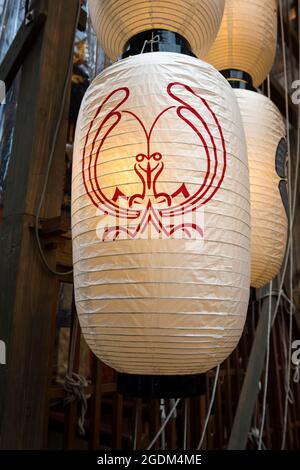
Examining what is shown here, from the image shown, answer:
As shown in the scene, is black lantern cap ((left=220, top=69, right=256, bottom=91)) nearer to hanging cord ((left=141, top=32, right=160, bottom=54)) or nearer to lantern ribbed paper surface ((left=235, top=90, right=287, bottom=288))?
lantern ribbed paper surface ((left=235, top=90, right=287, bottom=288))

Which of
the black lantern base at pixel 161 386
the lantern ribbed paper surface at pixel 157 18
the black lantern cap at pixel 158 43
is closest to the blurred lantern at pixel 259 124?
the lantern ribbed paper surface at pixel 157 18

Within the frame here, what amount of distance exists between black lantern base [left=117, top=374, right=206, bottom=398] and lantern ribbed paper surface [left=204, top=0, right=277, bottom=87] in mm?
1069

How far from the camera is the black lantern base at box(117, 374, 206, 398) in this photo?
2.33ft

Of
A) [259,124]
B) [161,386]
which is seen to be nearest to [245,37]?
[259,124]

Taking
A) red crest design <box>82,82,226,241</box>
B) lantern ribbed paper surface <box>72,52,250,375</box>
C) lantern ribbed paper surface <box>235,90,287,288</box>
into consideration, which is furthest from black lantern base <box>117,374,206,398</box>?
lantern ribbed paper surface <box>235,90,287,288</box>

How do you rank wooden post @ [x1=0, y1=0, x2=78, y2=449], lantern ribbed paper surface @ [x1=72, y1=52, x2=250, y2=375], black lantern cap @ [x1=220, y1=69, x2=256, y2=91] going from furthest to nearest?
black lantern cap @ [x1=220, y1=69, x2=256, y2=91], wooden post @ [x1=0, y1=0, x2=78, y2=449], lantern ribbed paper surface @ [x1=72, y1=52, x2=250, y2=375]

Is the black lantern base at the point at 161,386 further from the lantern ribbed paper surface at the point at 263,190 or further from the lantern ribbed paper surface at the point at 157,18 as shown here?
the lantern ribbed paper surface at the point at 157,18

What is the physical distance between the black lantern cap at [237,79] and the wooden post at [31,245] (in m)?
0.62

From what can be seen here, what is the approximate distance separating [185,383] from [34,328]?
63cm

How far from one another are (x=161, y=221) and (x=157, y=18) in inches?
21.2

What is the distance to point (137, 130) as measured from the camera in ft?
2.36

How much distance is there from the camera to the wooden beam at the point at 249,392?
189cm

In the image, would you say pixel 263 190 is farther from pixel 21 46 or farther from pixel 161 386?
pixel 21 46

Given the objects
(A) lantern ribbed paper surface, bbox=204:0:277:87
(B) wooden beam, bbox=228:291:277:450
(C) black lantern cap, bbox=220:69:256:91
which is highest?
(A) lantern ribbed paper surface, bbox=204:0:277:87
